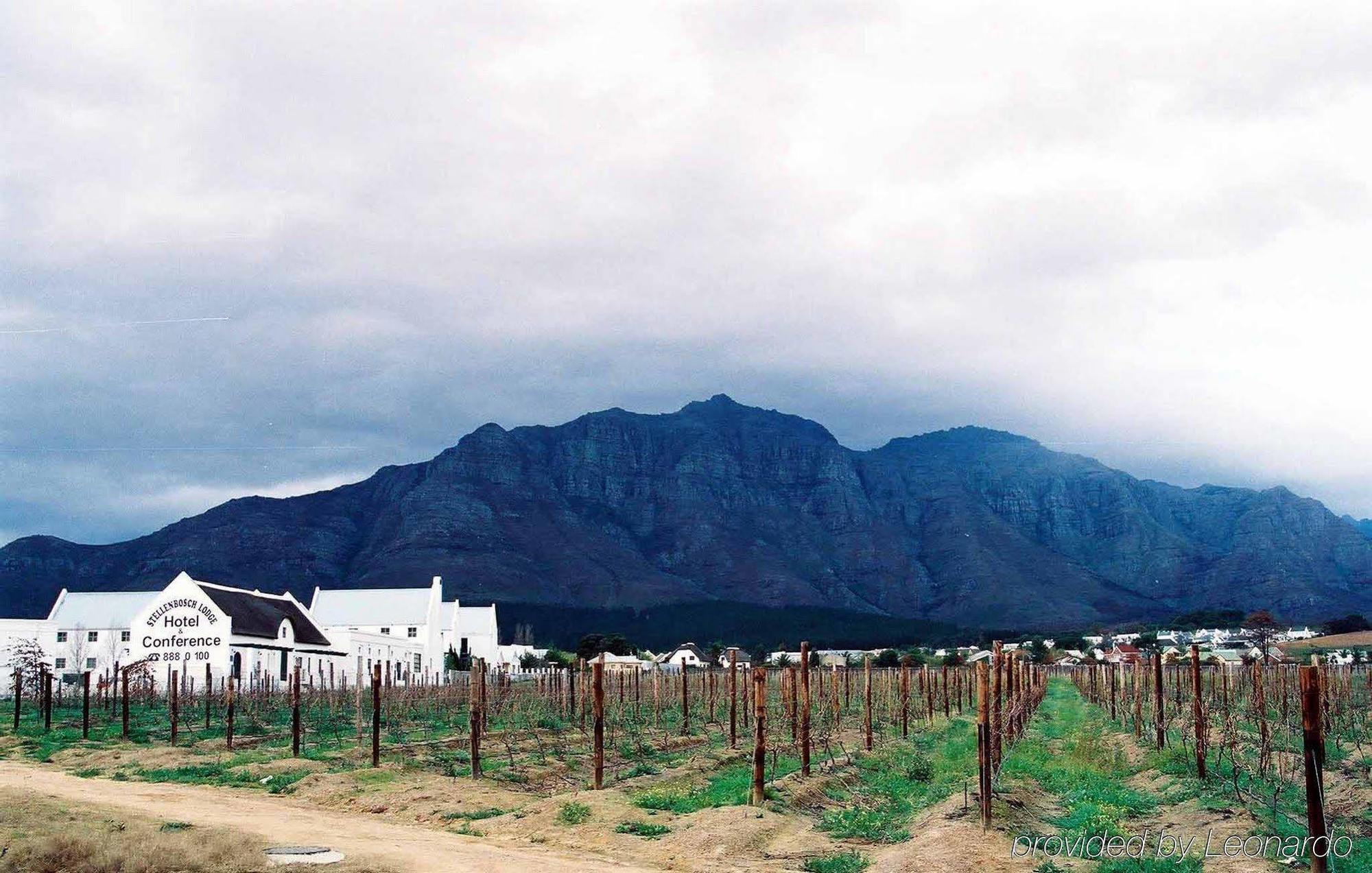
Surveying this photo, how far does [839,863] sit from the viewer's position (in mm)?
15125

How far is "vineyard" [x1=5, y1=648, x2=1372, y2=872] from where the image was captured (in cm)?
1627

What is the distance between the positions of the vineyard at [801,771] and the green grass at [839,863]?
50 mm

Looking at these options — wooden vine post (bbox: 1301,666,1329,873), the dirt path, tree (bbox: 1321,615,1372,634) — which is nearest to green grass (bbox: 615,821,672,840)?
the dirt path

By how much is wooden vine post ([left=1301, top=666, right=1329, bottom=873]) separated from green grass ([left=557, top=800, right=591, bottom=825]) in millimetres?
10182

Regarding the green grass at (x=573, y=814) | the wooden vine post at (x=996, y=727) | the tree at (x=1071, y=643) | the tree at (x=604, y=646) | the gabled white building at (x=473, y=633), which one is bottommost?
the tree at (x=1071, y=643)

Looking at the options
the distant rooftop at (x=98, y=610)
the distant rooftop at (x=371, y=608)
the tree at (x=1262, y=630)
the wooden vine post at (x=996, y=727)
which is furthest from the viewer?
the tree at (x=1262, y=630)

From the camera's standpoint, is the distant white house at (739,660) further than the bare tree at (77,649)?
Yes

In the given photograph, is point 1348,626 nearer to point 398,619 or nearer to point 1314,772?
point 398,619

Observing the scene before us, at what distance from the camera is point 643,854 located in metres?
16.3

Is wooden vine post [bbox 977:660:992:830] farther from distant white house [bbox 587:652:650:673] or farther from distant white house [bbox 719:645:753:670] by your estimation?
distant white house [bbox 719:645:753:670]

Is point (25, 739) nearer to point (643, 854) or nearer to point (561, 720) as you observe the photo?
point (561, 720)

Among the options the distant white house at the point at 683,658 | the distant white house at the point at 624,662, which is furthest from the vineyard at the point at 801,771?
the distant white house at the point at 683,658

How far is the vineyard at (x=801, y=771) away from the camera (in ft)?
53.4

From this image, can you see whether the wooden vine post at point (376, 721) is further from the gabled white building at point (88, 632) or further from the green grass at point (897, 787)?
the gabled white building at point (88, 632)
